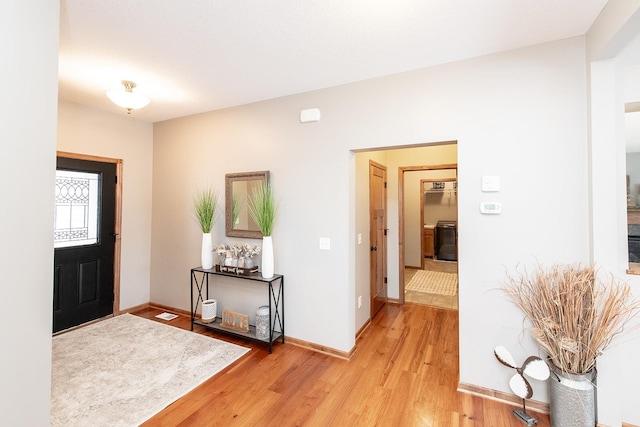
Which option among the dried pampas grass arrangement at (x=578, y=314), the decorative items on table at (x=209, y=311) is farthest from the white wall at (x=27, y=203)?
the dried pampas grass arrangement at (x=578, y=314)

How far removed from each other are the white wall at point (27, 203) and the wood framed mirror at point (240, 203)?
2.10 meters

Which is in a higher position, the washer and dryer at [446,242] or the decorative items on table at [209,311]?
the washer and dryer at [446,242]

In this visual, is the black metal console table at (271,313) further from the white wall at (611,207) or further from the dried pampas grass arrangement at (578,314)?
the white wall at (611,207)

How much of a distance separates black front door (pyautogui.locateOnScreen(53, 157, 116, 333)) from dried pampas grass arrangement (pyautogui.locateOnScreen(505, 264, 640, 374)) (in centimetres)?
471

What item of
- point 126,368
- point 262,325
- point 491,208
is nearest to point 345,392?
point 262,325

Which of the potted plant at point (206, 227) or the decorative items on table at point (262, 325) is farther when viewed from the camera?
the potted plant at point (206, 227)

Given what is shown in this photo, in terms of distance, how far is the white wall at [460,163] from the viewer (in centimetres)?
212

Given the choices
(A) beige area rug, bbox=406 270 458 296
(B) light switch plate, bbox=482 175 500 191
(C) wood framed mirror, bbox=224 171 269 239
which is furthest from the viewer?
(A) beige area rug, bbox=406 270 458 296

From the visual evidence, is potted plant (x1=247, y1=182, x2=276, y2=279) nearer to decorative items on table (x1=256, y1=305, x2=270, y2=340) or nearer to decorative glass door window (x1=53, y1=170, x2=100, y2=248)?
decorative items on table (x1=256, y1=305, x2=270, y2=340)

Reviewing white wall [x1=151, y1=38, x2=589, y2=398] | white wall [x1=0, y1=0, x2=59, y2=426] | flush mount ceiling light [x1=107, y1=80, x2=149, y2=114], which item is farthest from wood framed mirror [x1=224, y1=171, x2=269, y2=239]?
white wall [x1=0, y1=0, x2=59, y2=426]

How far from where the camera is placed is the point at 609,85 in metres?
1.92

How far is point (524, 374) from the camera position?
2.04 m

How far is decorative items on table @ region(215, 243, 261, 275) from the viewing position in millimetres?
3271

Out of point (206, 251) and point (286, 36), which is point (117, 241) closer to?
point (206, 251)
